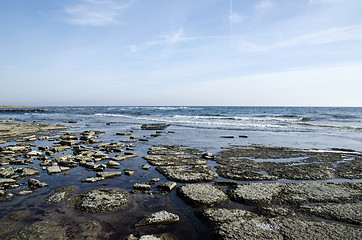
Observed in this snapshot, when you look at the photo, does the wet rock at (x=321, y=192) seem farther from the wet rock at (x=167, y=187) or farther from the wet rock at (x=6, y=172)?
the wet rock at (x=6, y=172)

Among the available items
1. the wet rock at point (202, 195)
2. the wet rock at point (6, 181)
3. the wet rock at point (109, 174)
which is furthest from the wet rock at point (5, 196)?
the wet rock at point (202, 195)

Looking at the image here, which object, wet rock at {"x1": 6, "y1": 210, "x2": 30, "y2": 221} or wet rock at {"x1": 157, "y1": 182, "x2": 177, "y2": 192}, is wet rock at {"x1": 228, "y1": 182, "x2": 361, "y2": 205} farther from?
wet rock at {"x1": 6, "y1": 210, "x2": 30, "y2": 221}

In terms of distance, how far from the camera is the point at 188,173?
565 cm

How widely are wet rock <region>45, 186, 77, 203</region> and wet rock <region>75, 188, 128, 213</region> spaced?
13.4 inches

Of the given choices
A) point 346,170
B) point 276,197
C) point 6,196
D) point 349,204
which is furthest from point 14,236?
point 346,170

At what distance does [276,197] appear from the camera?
4.14 m

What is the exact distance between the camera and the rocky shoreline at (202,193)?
9.75 feet

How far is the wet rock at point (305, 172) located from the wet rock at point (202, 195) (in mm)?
2291

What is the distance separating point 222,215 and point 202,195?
79 centimetres

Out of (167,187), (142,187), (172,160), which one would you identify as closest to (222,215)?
(167,187)

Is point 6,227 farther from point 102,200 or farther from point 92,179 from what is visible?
point 92,179

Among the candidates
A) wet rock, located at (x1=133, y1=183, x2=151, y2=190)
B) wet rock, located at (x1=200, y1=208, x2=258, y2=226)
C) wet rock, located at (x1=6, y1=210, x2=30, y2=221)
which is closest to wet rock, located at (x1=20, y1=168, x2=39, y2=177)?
wet rock, located at (x1=6, y1=210, x2=30, y2=221)

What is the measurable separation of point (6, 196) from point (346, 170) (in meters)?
8.36

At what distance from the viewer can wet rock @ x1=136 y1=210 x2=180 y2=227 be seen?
315cm
